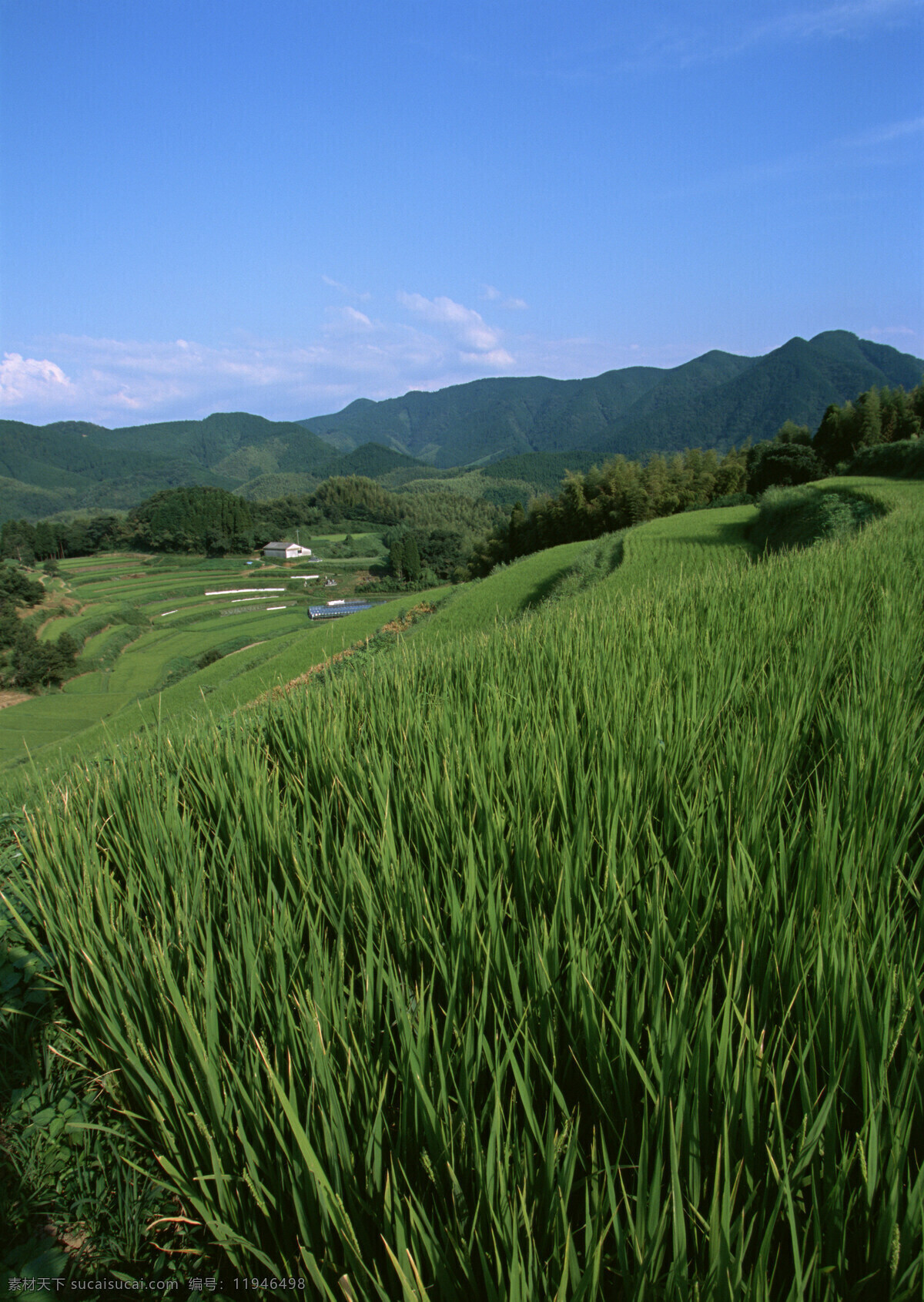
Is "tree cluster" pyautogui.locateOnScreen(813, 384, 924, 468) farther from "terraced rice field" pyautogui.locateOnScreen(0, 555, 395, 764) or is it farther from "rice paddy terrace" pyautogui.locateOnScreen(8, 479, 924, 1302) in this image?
"rice paddy terrace" pyautogui.locateOnScreen(8, 479, 924, 1302)

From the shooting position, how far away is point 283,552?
303ft

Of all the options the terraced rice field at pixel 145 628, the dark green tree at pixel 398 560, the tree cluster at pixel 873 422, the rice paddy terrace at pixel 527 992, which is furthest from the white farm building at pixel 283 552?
the rice paddy terrace at pixel 527 992

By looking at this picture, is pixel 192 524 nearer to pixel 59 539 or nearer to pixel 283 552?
pixel 283 552

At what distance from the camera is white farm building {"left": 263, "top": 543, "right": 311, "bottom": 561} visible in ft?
302

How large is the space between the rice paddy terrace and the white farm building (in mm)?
93048

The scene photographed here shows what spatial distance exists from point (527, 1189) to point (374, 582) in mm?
79554

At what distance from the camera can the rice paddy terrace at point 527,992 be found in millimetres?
825

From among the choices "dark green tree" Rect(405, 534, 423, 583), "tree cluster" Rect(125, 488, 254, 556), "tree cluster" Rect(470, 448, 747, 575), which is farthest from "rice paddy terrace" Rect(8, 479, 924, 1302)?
"tree cluster" Rect(125, 488, 254, 556)

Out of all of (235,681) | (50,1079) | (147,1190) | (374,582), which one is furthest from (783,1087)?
(374,582)

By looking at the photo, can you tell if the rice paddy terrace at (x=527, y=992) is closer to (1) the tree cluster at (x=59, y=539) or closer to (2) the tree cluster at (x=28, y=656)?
(2) the tree cluster at (x=28, y=656)

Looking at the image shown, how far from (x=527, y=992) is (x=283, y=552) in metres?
96.3

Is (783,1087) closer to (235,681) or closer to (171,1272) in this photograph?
(171,1272)

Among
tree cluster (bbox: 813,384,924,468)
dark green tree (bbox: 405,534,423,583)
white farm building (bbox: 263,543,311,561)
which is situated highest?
tree cluster (bbox: 813,384,924,468)

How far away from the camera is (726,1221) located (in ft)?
2.35
